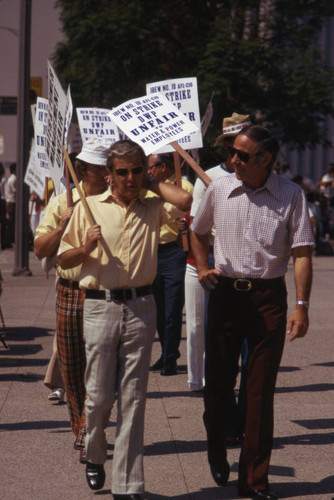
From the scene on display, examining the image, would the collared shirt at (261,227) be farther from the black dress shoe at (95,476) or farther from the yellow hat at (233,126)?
the yellow hat at (233,126)

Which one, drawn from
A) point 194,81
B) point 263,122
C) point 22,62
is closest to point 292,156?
point 263,122

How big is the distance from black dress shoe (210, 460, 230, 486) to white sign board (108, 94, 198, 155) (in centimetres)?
169

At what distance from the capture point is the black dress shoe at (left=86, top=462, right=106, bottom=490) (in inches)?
205

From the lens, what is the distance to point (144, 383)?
A: 5059mm

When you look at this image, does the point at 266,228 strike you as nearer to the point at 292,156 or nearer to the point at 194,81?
the point at 194,81

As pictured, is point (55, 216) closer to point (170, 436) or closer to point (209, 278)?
point (209, 278)

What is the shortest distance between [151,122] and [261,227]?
3.07ft

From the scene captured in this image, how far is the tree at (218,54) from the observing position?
89.4ft

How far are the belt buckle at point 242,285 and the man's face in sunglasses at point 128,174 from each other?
2.26ft

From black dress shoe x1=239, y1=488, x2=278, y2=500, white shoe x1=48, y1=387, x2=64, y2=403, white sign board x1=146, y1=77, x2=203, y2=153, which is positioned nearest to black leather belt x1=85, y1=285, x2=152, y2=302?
black dress shoe x1=239, y1=488, x2=278, y2=500

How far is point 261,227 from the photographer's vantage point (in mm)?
5148

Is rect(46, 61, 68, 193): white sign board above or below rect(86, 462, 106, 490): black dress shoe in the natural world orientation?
above

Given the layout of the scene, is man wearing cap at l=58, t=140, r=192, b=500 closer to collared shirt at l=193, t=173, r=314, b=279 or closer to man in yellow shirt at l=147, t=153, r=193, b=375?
collared shirt at l=193, t=173, r=314, b=279

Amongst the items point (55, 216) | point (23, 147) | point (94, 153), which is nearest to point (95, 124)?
point (55, 216)
